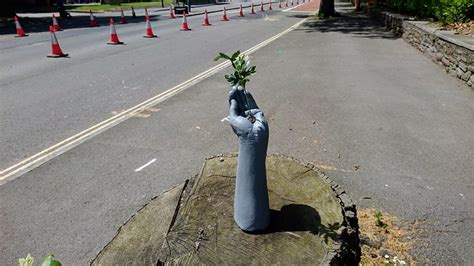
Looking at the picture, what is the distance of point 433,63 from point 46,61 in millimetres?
11025

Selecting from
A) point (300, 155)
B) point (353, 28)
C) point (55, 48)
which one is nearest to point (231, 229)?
point (300, 155)

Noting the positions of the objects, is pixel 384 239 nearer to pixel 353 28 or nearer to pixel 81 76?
pixel 81 76

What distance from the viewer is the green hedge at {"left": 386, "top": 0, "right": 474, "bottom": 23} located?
33.1ft

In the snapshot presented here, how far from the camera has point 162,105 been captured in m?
6.78

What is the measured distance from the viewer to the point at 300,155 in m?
4.79

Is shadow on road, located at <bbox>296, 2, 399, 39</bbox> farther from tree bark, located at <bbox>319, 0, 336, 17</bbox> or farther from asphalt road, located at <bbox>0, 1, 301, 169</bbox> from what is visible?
asphalt road, located at <bbox>0, 1, 301, 169</bbox>

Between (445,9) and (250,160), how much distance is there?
10.9 meters

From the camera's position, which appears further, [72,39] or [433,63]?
[72,39]

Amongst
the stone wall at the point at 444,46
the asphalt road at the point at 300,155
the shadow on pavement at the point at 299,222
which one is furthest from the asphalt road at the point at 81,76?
the stone wall at the point at 444,46

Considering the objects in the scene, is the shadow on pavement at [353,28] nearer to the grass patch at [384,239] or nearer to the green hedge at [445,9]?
the green hedge at [445,9]

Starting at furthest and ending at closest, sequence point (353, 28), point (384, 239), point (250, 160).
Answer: point (353, 28)
point (384, 239)
point (250, 160)

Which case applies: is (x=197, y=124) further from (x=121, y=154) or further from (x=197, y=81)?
(x=197, y=81)

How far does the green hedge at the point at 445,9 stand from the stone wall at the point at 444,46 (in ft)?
1.46

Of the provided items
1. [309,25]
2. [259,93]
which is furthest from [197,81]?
[309,25]
